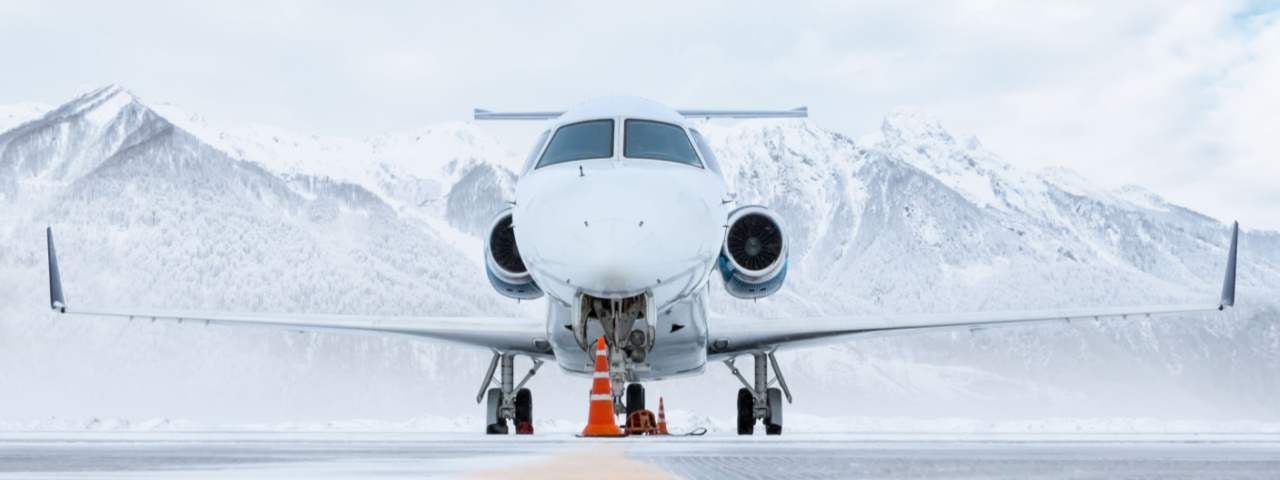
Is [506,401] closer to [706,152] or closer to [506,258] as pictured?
[506,258]

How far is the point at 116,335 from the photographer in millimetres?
131500

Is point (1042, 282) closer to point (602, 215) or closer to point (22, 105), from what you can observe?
point (22, 105)

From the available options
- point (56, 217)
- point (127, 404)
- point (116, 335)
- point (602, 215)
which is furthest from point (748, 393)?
point (56, 217)

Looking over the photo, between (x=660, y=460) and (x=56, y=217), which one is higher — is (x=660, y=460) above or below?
below

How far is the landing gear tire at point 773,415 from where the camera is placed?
1677 centimetres

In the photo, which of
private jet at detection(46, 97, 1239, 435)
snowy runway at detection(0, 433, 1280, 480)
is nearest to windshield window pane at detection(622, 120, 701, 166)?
private jet at detection(46, 97, 1239, 435)

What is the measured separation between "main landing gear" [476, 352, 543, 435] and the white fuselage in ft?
10.2

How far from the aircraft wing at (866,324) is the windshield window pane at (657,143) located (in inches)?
125

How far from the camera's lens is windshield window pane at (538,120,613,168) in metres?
13.0

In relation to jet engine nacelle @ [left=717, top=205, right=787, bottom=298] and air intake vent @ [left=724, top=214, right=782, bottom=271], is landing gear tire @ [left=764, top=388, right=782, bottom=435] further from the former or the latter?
air intake vent @ [left=724, top=214, right=782, bottom=271]

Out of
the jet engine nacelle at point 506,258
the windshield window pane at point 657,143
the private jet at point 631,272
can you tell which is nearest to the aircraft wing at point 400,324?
the private jet at point 631,272

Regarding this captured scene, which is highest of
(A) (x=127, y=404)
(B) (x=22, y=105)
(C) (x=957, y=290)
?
(B) (x=22, y=105)

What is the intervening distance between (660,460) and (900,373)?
15088cm

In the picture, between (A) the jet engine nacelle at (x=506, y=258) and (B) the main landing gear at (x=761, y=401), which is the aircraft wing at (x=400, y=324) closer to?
(A) the jet engine nacelle at (x=506, y=258)
